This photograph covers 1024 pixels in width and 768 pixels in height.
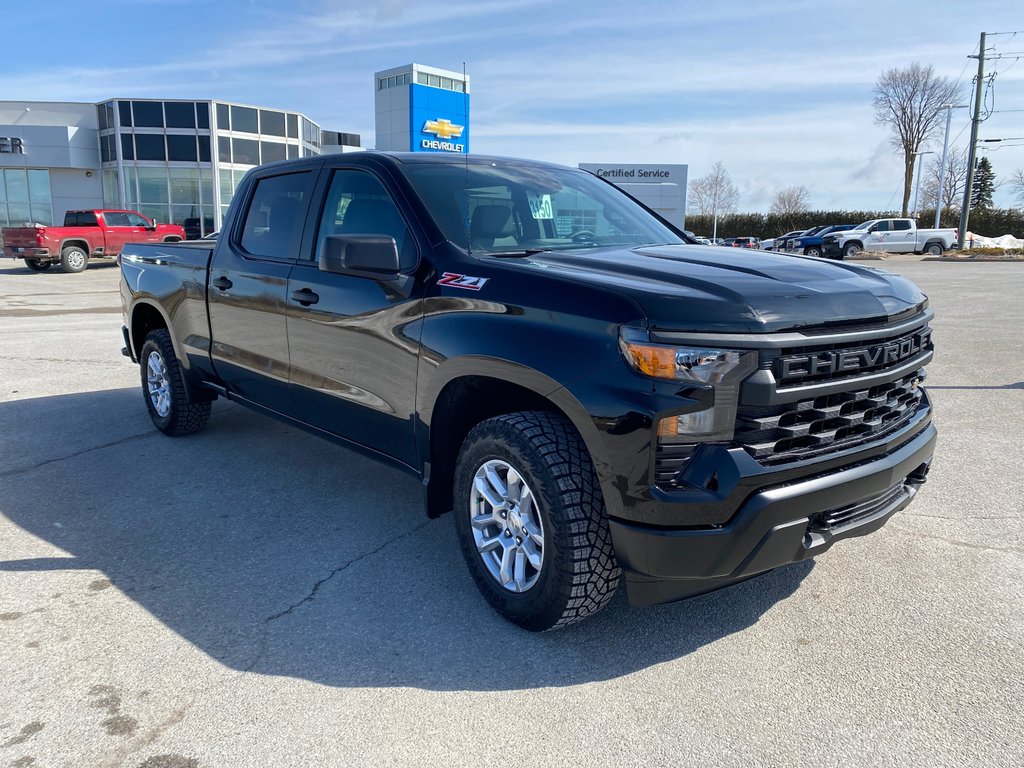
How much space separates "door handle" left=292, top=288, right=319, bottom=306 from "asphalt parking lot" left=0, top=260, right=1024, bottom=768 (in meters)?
1.18

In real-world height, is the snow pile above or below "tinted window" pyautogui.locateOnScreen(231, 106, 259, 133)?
below

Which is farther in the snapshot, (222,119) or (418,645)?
(222,119)

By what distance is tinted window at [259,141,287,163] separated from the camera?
42844mm

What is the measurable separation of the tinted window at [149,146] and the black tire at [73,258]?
16492mm

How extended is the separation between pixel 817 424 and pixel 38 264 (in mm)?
28092

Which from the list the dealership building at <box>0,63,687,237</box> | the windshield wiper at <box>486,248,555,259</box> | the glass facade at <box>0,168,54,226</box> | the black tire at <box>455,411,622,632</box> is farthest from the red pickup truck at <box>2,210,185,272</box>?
the black tire at <box>455,411,622,632</box>

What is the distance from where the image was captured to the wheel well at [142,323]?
6.04 meters

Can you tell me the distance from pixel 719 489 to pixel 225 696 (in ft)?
5.90

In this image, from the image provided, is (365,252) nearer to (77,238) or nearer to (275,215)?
(275,215)

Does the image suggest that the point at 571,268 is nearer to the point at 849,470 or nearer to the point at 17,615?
the point at 849,470

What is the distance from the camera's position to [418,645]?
302 cm

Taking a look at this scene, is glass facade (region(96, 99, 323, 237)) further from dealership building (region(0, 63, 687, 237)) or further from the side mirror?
the side mirror

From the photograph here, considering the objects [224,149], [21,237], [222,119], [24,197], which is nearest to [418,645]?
[21,237]

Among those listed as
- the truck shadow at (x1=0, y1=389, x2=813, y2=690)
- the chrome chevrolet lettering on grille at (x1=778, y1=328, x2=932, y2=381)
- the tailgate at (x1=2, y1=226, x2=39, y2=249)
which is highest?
A: the chrome chevrolet lettering on grille at (x1=778, y1=328, x2=932, y2=381)
